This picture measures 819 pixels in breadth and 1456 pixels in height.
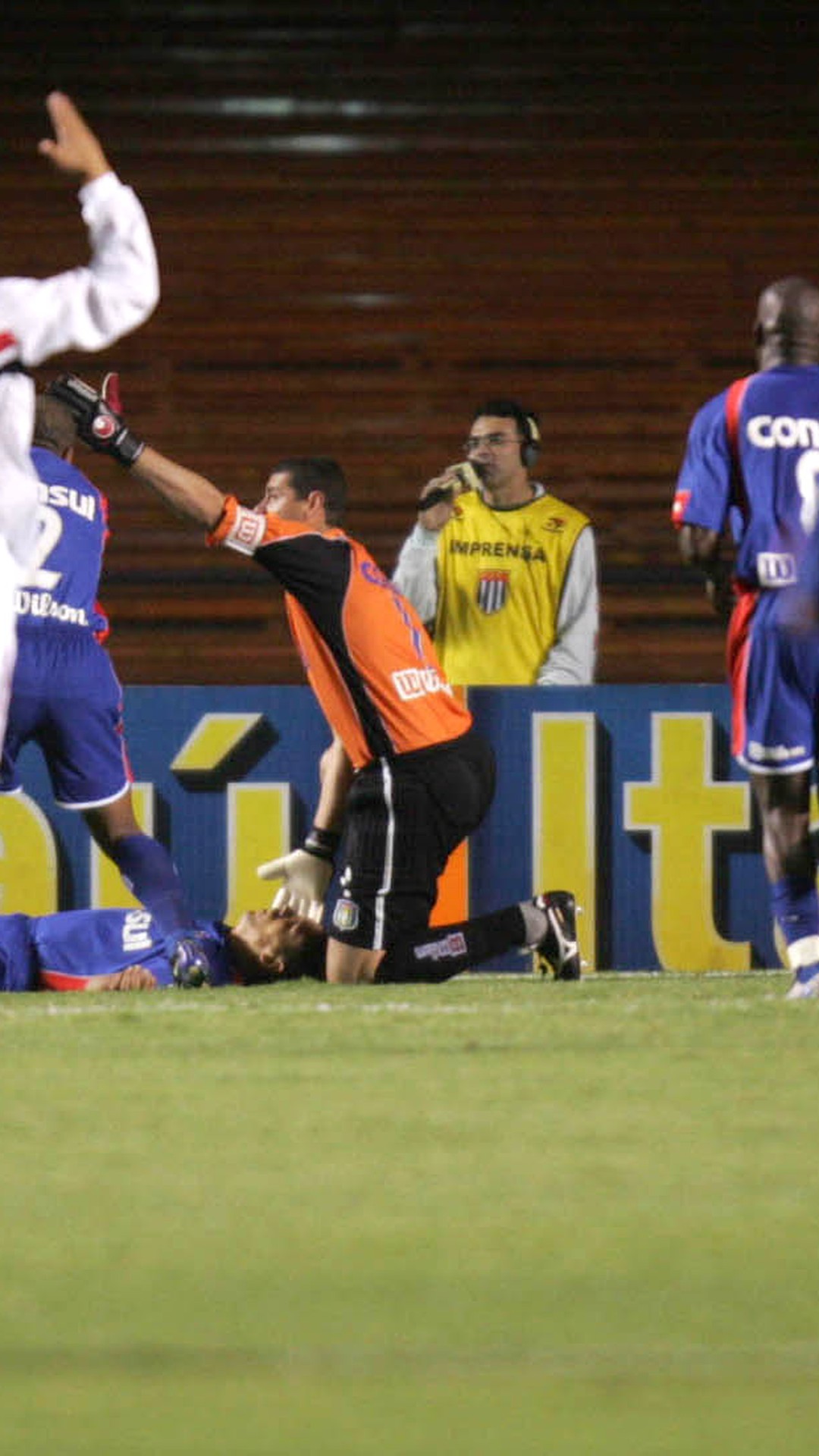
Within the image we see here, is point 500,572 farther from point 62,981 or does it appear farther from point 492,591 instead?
point 62,981

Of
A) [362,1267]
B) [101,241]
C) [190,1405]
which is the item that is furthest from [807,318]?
[190,1405]

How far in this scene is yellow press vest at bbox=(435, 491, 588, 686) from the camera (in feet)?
27.9

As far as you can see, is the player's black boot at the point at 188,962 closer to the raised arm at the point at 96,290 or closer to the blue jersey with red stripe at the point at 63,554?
the blue jersey with red stripe at the point at 63,554

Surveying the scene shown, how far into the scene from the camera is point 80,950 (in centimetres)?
693

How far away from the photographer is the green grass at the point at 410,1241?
2.46m

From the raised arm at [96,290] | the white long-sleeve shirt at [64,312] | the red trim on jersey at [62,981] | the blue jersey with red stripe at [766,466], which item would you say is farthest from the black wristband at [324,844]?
the raised arm at [96,290]

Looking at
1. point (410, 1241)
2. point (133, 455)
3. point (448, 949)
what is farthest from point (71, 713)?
point (410, 1241)

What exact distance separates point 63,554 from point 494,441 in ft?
6.52

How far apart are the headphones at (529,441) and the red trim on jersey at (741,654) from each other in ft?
7.52

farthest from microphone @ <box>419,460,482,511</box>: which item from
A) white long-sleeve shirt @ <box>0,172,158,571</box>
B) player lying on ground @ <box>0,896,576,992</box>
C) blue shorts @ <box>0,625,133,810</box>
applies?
white long-sleeve shirt @ <box>0,172,158,571</box>

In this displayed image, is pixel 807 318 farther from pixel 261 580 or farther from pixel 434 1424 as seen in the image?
pixel 261 580

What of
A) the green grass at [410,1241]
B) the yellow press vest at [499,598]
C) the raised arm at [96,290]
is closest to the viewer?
the green grass at [410,1241]

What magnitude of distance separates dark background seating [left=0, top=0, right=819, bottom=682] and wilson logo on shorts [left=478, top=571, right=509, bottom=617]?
2.59 metres

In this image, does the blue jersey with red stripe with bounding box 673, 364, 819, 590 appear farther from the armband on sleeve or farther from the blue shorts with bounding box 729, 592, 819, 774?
the armband on sleeve
